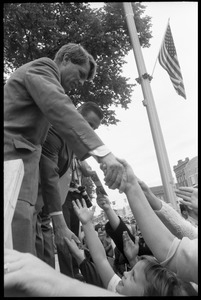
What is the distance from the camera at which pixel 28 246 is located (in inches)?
63.6

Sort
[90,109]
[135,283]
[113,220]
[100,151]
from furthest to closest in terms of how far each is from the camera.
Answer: [90,109]
[113,220]
[100,151]
[135,283]

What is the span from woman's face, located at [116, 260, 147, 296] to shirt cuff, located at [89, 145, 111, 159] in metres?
0.61

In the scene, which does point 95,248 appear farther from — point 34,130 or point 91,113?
point 91,113

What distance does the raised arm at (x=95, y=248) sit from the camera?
196 centimetres

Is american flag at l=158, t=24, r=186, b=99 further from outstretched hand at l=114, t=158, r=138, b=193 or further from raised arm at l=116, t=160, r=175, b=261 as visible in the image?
raised arm at l=116, t=160, r=175, b=261

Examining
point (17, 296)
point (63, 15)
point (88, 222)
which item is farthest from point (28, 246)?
point (63, 15)

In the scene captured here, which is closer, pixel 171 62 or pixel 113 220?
pixel 113 220

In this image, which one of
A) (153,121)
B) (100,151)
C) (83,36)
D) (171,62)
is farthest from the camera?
(83,36)

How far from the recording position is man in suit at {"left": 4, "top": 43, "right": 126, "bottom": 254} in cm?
166

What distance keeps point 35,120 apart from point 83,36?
A: 9.78 m

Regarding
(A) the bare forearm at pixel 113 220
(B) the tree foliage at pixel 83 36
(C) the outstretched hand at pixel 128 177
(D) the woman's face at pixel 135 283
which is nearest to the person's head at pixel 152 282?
(D) the woman's face at pixel 135 283

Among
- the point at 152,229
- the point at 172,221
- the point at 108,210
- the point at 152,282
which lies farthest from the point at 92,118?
the point at 152,282

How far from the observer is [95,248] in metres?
2.09

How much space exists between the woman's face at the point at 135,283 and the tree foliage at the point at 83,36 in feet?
33.0
